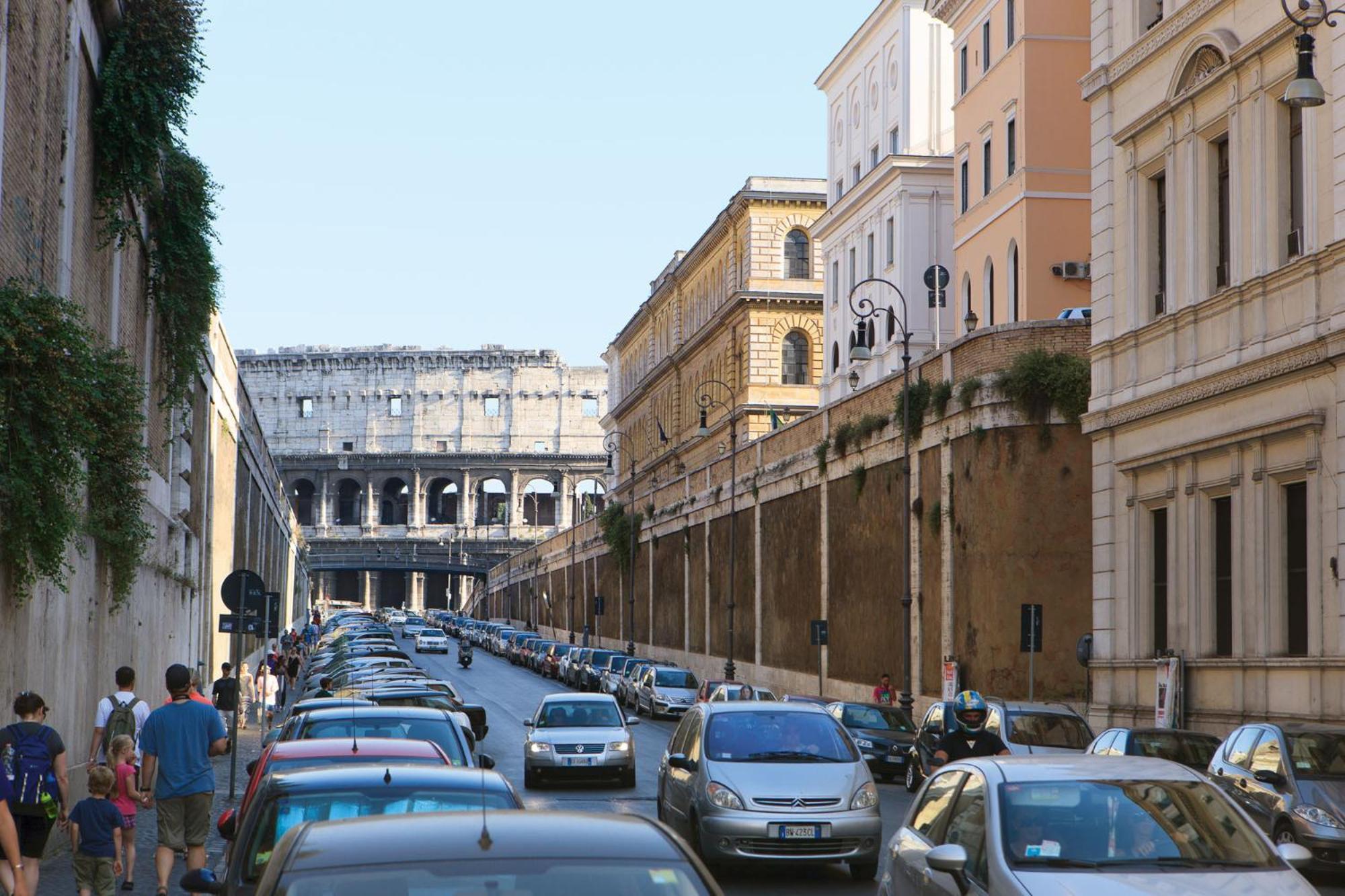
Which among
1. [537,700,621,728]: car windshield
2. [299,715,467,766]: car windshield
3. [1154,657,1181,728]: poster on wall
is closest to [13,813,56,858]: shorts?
[299,715,467,766]: car windshield

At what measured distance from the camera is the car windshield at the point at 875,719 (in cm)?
3145

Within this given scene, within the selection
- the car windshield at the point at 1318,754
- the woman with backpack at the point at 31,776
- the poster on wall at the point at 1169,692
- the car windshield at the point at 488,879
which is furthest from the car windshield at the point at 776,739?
the poster on wall at the point at 1169,692

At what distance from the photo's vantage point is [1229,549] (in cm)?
2841

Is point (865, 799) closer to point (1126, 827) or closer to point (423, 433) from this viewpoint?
point (1126, 827)

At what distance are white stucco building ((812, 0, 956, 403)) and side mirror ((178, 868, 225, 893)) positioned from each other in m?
47.9

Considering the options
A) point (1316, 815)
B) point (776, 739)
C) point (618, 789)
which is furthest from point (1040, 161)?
point (776, 739)

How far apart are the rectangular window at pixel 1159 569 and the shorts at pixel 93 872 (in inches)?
842

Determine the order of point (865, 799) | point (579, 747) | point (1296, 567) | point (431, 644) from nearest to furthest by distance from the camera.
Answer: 1. point (865, 799)
2. point (1296, 567)
3. point (579, 747)
4. point (431, 644)

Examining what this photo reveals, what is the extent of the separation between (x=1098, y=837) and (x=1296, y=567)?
1867 cm

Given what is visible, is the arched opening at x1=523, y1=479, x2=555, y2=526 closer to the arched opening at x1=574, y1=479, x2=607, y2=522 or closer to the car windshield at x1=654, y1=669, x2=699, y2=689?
the arched opening at x1=574, y1=479, x2=607, y2=522

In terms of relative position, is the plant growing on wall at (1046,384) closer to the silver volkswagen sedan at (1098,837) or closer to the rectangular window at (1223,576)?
the rectangular window at (1223,576)

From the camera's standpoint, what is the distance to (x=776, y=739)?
17156 mm

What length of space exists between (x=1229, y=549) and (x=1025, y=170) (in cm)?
1940

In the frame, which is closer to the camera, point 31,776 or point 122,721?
point 31,776
